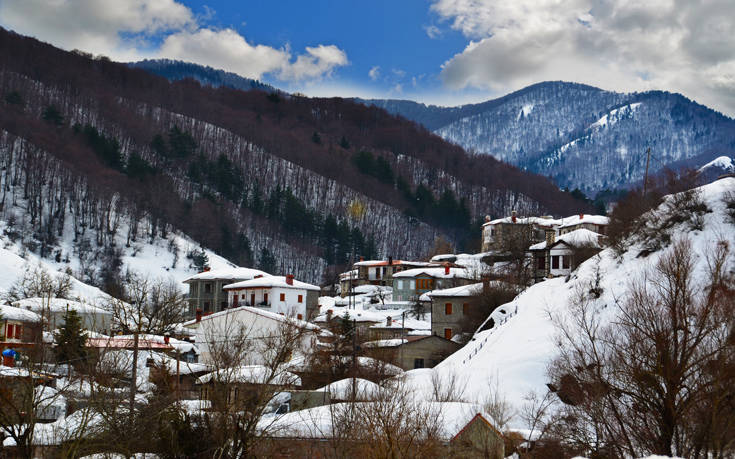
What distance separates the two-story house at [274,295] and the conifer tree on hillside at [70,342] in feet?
103

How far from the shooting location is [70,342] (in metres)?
43.6

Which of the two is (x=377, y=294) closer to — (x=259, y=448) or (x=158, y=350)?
(x=158, y=350)

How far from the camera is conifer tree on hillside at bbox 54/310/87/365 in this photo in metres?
43.2

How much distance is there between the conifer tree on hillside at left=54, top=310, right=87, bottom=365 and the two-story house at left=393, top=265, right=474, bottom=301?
161ft

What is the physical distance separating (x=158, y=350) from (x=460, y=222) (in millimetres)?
138987

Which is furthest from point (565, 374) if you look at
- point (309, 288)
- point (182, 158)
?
point (182, 158)

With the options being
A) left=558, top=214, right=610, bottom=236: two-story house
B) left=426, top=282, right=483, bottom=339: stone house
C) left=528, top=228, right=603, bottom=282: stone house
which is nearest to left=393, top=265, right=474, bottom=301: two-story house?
left=558, top=214, right=610, bottom=236: two-story house

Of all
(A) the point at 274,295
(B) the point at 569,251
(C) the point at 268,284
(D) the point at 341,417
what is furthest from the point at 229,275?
(D) the point at 341,417

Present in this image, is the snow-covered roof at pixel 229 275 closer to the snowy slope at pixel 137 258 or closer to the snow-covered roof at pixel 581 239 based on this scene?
the snowy slope at pixel 137 258

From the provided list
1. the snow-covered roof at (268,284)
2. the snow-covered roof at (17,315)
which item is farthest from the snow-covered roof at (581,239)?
the snow-covered roof at (17,315)

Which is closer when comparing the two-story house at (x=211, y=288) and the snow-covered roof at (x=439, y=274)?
the two-story house at (x=211, y=288)

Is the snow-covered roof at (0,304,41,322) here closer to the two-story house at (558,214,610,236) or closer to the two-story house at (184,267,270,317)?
the two-story house at (184,267,270,317)

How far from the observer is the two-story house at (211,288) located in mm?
87750

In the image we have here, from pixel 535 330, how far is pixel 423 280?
4627 centimetres
